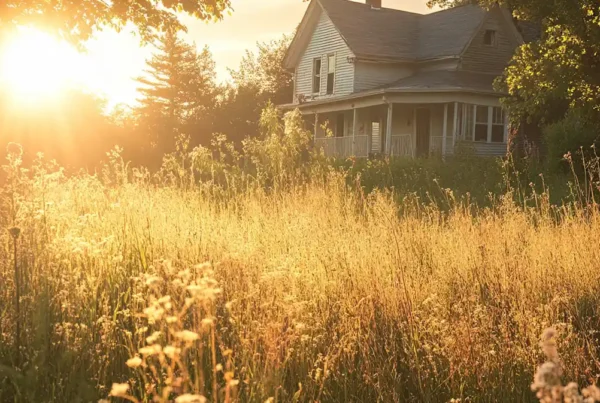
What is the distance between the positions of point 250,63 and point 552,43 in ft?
148

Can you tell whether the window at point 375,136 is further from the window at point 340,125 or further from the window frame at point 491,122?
the window frame at point 491,122

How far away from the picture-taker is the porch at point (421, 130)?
27.5m

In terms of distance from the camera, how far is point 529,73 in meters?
13.7

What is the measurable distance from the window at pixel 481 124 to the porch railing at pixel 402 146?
305 centimetres

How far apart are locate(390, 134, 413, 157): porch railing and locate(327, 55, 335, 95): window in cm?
477

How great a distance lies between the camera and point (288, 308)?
4254 mm

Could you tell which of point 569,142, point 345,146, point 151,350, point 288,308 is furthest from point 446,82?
point 151,350

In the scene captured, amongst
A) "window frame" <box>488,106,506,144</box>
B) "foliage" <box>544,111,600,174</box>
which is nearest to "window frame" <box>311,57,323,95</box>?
"window frame" <box>488,106,506,144</box>

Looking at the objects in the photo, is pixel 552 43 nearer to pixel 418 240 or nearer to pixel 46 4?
pixel 418 240

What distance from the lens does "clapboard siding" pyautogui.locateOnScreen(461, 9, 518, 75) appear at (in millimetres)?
30250

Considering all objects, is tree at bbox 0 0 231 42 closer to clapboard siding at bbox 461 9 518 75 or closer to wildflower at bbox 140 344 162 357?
wildflower at bbox 140 344 162 357

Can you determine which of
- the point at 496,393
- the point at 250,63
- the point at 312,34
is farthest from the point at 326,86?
the point at 496,393

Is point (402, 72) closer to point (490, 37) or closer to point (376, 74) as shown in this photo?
point (376, 74)

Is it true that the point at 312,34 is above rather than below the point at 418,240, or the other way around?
above
